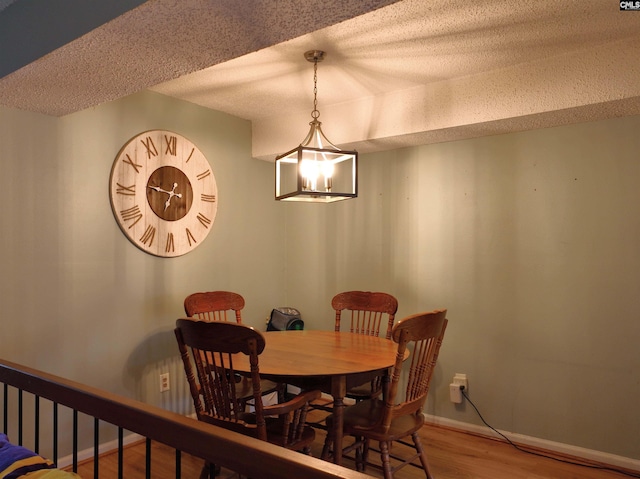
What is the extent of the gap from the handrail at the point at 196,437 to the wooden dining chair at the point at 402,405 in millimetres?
1060

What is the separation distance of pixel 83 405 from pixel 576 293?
2623mm

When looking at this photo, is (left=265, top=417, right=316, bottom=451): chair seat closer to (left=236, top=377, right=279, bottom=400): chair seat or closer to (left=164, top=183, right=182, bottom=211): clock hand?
(left=236, top=377, right=279, bottom=400): chair seat

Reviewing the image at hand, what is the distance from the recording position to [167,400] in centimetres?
310

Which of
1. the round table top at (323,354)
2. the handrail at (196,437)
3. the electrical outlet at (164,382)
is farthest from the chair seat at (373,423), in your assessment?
the electrical outlet at (164,382)

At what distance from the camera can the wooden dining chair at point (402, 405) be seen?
1.99 meters

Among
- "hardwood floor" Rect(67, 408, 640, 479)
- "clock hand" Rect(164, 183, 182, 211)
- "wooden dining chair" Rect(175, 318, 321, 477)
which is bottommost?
"hardwood floor" Rect(67, 408, 640, 479)

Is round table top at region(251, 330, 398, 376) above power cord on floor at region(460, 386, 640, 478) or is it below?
above

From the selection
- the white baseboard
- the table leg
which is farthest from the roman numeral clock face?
the white baseboard

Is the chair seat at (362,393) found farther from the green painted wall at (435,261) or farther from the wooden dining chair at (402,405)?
the green painted wall at (435,261)

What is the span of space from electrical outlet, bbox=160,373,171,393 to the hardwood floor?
358 mm

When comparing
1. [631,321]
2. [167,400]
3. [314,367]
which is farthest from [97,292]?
[631,321]

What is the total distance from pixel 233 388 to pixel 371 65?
189cm

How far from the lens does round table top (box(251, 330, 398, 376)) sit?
2041mm

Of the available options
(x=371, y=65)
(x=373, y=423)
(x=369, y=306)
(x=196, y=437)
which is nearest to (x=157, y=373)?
(x=369, y=306)
